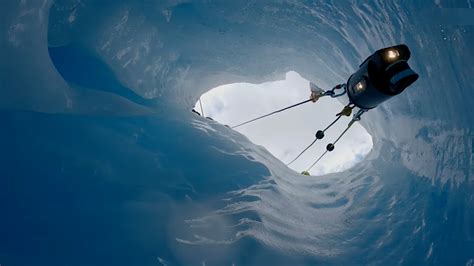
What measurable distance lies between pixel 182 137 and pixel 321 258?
3.33 metres

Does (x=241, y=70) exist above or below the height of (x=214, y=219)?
above

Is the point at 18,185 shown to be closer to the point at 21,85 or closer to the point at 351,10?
the point at 21,85

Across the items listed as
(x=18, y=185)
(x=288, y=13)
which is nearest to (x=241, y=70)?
(x=288, y=13)

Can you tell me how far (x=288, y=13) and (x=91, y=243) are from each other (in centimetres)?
545

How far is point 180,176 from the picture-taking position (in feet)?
15.7

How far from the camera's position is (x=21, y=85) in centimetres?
370

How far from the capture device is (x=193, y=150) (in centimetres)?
577

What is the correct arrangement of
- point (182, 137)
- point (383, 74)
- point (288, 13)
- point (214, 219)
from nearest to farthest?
point (214, 219)
point (383, 74)
point (182, 137)
point (288, 13)

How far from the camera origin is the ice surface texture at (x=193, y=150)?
3.34 metres

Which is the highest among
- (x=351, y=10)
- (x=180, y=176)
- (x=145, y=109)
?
(x=351, y=10)

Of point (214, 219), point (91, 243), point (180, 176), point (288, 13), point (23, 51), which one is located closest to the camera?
point (91, 243)

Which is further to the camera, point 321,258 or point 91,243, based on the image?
point 321,258

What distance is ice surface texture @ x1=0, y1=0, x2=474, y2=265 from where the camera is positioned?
11.0ft

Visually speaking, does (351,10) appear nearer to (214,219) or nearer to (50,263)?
(214,219)
